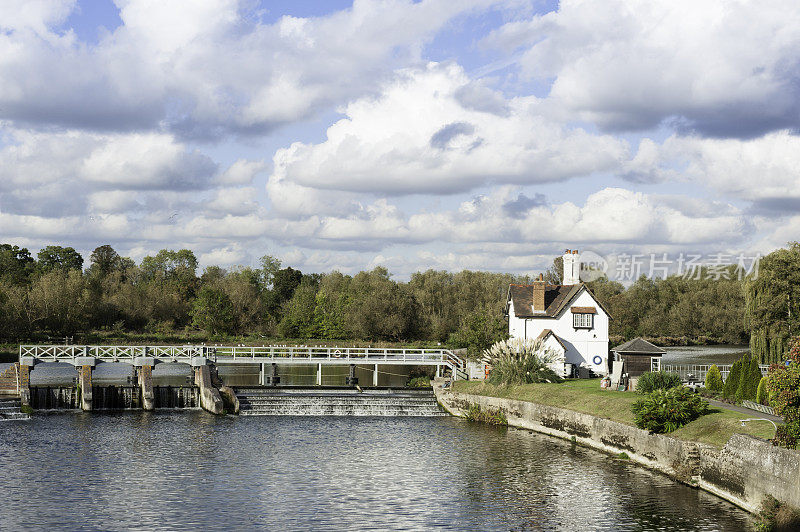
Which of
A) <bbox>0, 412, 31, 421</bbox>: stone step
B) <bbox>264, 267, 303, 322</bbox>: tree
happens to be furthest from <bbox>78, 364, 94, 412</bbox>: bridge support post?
<bbox>264, 267, 303, 322</bbox>: tree

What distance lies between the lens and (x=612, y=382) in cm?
4919

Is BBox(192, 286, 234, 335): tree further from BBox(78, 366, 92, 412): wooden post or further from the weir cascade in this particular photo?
BBox(78, 366, 92, 412): wooden post

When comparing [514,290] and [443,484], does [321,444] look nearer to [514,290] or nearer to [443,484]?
[443,484]

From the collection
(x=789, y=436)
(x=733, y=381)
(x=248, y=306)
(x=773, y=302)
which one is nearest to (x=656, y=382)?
(x=733, y=381)

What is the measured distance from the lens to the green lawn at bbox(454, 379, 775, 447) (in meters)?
31.1

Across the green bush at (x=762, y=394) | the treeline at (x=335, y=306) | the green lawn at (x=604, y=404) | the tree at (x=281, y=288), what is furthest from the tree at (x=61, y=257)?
the green bush at (x=762, y=394)

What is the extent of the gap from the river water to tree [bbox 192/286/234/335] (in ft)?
243

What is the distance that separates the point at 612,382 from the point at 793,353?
2383 cm

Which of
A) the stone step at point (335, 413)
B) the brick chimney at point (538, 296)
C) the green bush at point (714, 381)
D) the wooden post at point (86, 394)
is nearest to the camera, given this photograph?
the green bush at point (714, 381)

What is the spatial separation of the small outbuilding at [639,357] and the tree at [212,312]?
8077 cm

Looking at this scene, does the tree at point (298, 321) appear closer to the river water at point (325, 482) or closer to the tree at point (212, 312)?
the tree at point (212, 312)

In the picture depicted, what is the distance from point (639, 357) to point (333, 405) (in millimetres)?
20634

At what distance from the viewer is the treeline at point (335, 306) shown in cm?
10906

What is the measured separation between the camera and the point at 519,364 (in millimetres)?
51344
